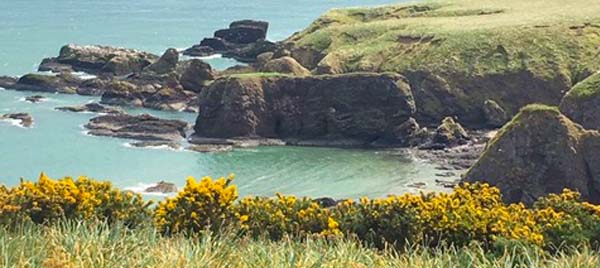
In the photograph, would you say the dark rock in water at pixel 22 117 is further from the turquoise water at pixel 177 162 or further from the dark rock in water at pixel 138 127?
the dark rock in water at pixel 138 127

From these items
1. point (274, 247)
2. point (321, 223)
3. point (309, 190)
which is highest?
point (274, 247)

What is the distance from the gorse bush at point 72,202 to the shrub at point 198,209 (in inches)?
26.0

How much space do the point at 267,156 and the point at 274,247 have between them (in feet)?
173

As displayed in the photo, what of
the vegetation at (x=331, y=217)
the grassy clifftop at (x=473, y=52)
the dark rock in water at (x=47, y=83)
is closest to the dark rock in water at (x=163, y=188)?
the grassy clifftop at (x=473, y=52)

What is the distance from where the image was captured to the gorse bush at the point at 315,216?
21531mm

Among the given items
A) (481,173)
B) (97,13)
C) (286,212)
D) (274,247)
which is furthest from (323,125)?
(97,13)

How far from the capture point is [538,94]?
79688mm

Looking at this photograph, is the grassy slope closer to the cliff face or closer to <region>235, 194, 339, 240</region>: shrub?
the cliff face

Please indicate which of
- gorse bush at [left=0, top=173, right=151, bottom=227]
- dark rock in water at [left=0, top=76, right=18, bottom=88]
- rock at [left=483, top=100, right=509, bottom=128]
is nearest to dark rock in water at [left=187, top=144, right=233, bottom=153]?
rock at [left=483, top=100, right=509, bottom=128]

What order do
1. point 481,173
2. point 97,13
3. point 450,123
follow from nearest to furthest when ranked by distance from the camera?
A: point 481,173 → point 450,123 → point 97,13

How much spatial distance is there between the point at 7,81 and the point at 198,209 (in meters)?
76.7

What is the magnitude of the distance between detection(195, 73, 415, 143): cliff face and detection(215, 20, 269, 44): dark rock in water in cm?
5138

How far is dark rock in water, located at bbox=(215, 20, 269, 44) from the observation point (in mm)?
127250

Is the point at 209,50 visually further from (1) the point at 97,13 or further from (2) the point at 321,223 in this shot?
(2) the point at 321,223
